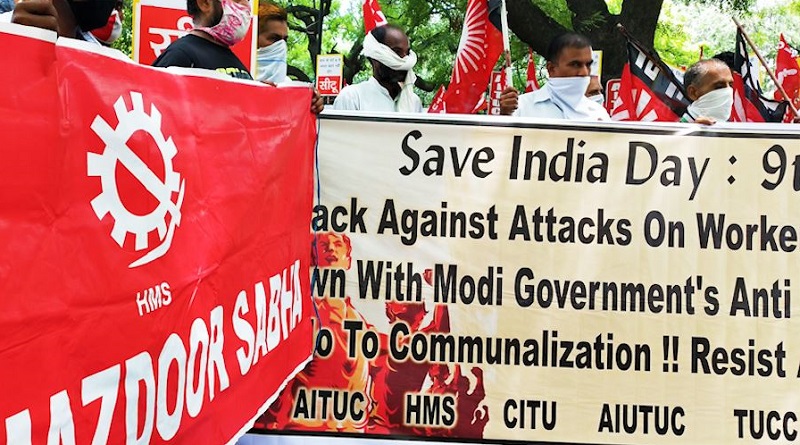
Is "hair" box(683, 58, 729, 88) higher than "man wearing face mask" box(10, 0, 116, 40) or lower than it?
higher

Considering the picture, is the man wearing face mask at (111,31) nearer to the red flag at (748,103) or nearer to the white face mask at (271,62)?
the white face mask at (271,62)

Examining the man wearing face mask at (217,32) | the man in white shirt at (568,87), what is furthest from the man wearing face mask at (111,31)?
the man in white shirt at (568,87)

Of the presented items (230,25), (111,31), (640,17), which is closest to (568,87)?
(230,25)

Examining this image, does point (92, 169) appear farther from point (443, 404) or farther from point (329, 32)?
point (329, 32)

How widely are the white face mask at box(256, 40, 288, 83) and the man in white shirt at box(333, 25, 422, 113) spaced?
1.78ft

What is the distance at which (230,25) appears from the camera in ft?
11.5

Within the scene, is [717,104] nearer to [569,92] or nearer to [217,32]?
[569,92]

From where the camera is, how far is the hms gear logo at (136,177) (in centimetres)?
168

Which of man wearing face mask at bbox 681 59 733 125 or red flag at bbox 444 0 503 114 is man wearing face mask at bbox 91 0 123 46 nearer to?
red flag at bbox 444 0 503 114

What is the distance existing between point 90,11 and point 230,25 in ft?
3.77

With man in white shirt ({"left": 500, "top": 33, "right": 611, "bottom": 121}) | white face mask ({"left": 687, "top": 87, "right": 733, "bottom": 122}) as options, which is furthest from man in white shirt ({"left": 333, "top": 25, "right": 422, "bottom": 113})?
white face mask ({"left": 687, "top": 87, "right": 733, "bottom": 122})

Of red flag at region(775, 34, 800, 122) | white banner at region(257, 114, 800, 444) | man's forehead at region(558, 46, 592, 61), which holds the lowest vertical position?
white banner at region(257, 114, 800, 444)

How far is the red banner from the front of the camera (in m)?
1.41

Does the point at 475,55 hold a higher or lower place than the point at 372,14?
lower
